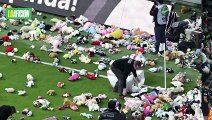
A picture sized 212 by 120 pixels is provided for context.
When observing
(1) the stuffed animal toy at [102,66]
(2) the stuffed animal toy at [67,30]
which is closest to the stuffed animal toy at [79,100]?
(1) the stuffed animal toy at [102,66]

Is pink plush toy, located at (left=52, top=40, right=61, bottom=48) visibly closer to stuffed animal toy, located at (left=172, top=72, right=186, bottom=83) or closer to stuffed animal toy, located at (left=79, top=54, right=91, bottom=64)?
A: stuffed animal toy, located at (left=79, top=54, right=91, bottom=64)

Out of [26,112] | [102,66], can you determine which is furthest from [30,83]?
[102,66]

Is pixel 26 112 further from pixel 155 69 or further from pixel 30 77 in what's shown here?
pixel 155 69

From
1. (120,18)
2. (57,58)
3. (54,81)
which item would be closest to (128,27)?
(120,18)

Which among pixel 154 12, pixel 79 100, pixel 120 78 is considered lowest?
pixel 79 100

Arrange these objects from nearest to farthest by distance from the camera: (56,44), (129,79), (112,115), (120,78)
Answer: (112,115), (120,78), (129,79), (56,44)

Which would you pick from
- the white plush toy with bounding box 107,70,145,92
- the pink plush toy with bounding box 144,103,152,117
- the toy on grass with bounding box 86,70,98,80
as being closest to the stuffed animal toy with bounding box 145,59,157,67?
the white plush toy with bounding box 107,70,145,92

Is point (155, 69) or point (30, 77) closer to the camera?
point (30, 77)

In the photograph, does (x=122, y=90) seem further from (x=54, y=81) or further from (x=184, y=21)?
(x=184, y=21)

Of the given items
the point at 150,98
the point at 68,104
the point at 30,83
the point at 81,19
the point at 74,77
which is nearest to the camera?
the point at 68,104

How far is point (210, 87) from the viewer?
60.6ft

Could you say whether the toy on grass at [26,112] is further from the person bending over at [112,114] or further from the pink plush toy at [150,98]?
the pink plush toy at [150,98]

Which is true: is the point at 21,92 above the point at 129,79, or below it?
below

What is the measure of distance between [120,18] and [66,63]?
407cm
